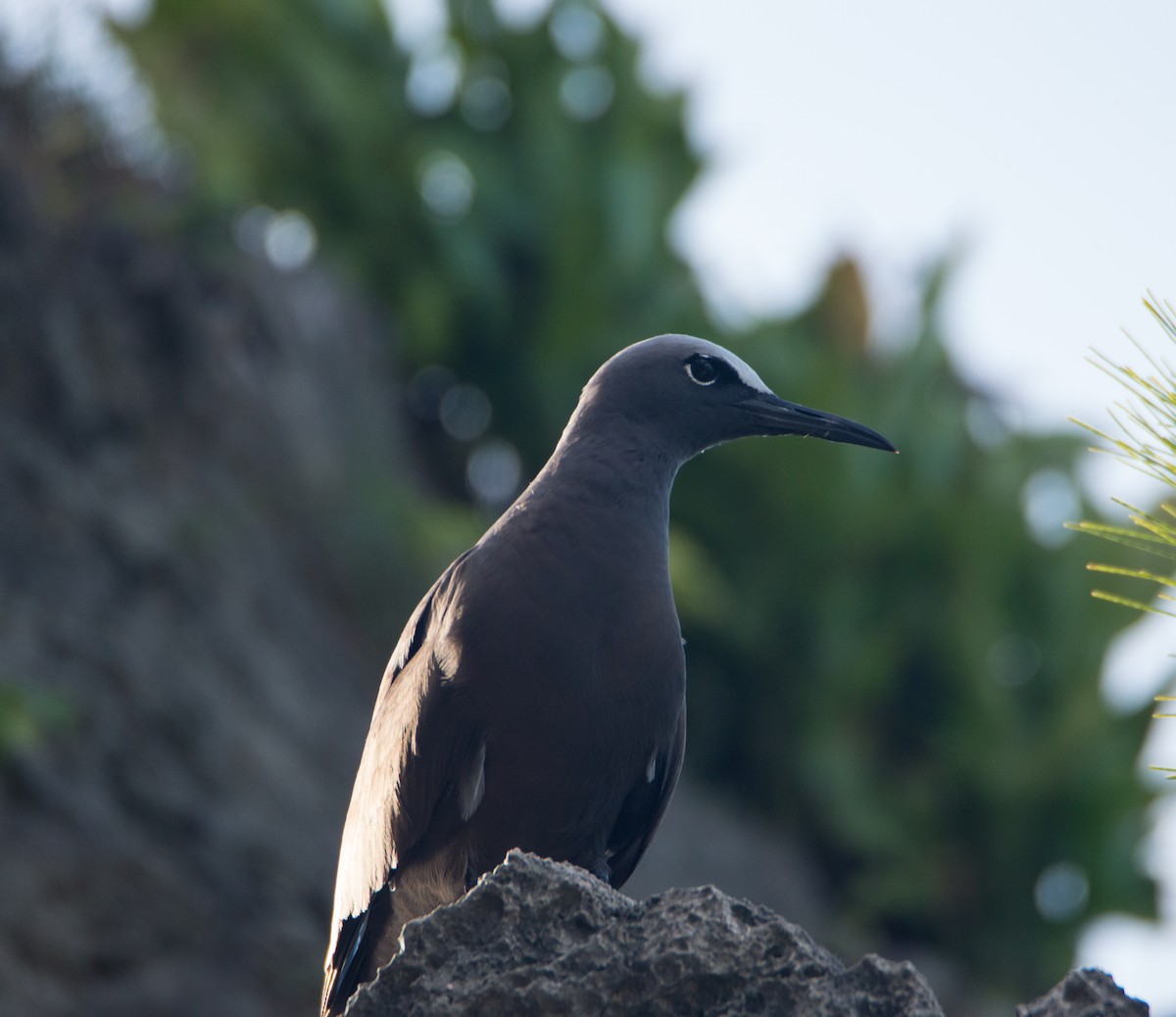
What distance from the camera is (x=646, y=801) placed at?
4.41 m

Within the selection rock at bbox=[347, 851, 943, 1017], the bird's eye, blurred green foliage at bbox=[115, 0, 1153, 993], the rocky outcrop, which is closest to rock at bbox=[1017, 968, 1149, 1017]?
the rocky outcrop

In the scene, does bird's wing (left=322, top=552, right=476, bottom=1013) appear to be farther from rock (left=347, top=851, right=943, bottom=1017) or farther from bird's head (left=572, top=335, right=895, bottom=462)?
rock (left=347, top=851, right=943, bottom=1017)

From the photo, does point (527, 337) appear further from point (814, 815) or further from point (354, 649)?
point (814, 815)

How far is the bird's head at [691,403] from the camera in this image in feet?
15.3

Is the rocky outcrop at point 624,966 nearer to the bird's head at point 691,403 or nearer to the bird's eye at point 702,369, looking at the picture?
Result: the bird's head at point 691,403

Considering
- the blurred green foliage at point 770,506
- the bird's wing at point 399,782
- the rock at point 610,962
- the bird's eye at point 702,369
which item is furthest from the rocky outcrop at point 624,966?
the blurred green foliage at point 770,506

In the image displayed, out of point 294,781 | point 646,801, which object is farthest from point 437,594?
point 294,781

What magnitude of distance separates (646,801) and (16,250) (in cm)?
640

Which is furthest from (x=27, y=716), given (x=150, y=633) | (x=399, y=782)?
(x=399, y=782)

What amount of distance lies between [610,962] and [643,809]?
1528 mm

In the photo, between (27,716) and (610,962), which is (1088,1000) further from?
(27,716)

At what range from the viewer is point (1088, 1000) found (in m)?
2.80

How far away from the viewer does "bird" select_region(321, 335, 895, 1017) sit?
4.03 meters

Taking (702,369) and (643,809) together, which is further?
(702,369)
